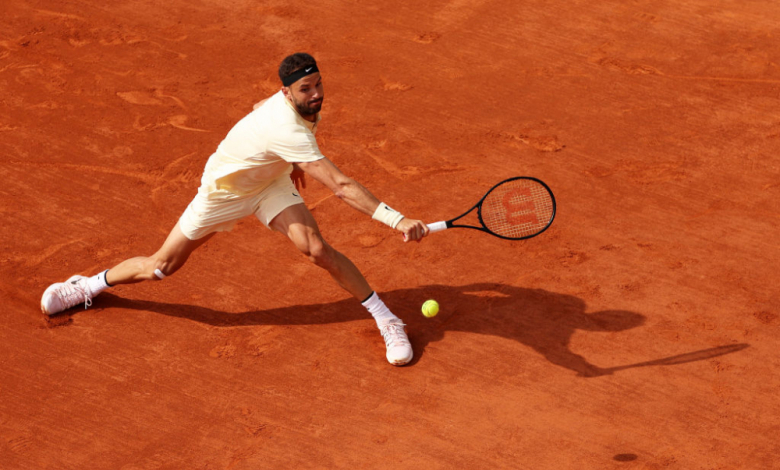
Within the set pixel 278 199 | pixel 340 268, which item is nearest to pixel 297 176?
pixel 278 199

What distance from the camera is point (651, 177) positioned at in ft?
24.7

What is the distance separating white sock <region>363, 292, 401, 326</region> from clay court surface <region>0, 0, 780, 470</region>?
0.22 meters

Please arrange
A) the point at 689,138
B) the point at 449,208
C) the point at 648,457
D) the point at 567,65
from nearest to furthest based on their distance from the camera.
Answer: the point at 648,457 → the point at 449,208 → the point at 689,138 → the point at 567,65

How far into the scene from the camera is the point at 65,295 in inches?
247

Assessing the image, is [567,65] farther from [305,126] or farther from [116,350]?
[116,350]

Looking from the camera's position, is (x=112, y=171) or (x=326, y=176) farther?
(x=112, y=171)

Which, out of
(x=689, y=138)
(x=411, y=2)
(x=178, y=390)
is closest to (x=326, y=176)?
(x=178, y=390)

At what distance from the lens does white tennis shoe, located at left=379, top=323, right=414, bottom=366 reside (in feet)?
19.3

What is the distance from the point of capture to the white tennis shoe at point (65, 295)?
623 cm

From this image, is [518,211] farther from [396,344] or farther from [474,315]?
[396,344]

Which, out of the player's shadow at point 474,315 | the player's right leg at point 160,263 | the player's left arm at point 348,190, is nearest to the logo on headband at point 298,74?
the player's left arm at point 348,190

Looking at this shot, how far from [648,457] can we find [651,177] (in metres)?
2.99

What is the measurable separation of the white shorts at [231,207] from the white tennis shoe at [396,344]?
1.05 metres

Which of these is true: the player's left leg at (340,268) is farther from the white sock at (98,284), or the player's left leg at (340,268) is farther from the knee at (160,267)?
the white sock at (98,284)
